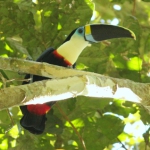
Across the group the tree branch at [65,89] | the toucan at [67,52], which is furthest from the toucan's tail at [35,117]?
the tree branch at [65,89]

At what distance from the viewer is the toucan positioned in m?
2.90

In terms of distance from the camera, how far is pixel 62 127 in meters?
Result: 2.96

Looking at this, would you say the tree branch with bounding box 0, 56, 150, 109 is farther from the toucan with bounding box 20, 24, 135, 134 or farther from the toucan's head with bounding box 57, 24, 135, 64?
the toucan's head with bounding box 57, 24, 135, 64

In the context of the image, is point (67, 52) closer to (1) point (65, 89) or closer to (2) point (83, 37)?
(2) point (83, 37)

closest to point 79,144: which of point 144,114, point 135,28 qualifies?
Answer: point 144,114

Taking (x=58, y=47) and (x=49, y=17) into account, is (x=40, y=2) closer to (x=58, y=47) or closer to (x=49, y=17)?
(x=49, y=17)

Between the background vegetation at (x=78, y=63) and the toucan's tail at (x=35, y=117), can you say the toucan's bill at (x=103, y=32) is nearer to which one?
the background vegetation at (x=78, y=63)

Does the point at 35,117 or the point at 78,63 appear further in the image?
the point at 78,63

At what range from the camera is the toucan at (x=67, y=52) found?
2.90 meters

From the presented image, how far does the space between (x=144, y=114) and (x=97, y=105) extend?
396 mm

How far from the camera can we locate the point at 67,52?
312 centimetres

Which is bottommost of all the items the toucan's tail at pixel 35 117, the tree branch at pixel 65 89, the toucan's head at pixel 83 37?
the toucan's tail at pixel 35 117

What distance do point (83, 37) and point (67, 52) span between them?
0.22 meters

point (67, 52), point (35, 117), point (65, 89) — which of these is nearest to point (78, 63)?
point (67, 52)
